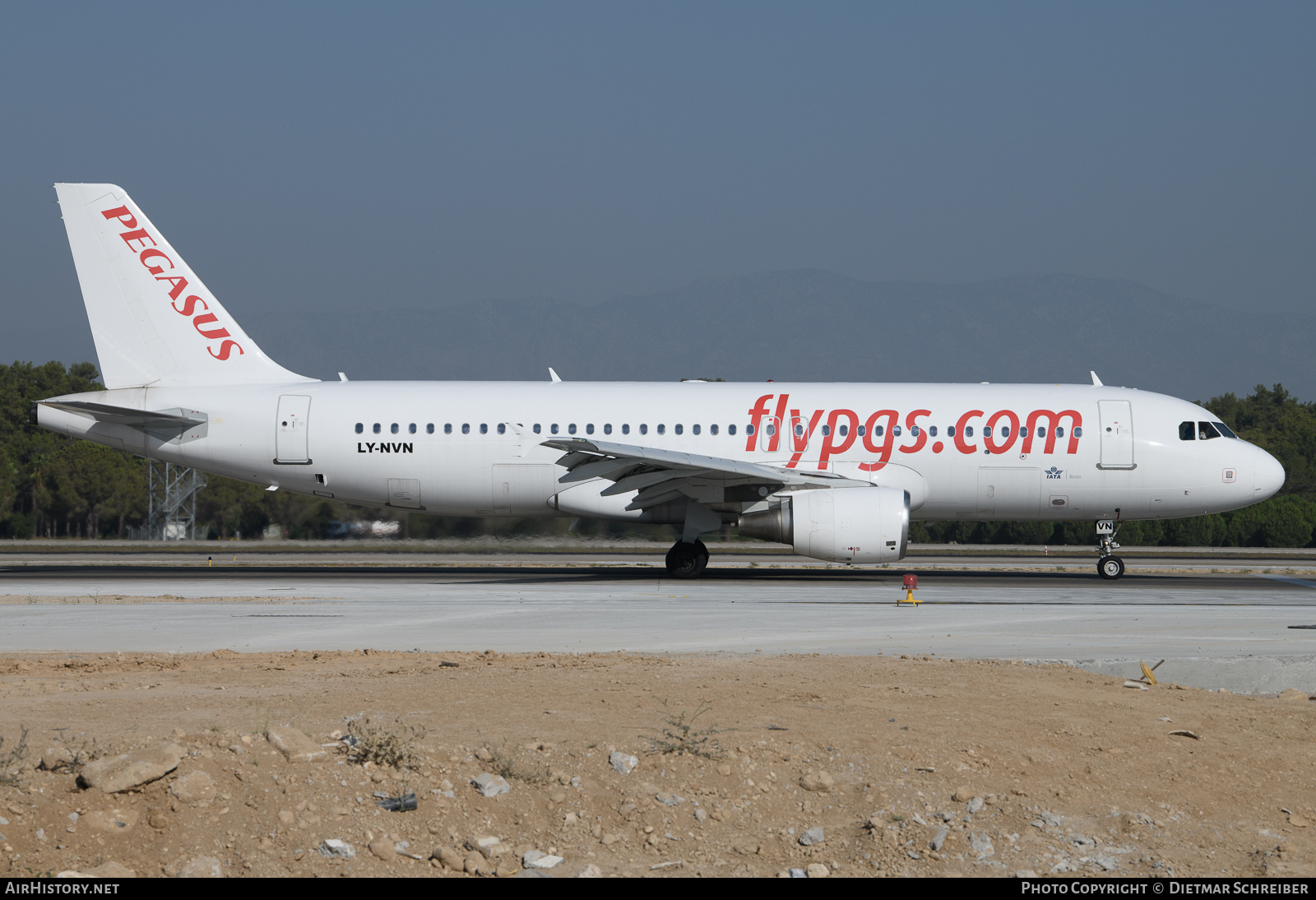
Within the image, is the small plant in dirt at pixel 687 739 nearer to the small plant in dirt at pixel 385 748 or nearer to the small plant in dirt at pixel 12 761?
the small plant in dirt at pixel 385 748

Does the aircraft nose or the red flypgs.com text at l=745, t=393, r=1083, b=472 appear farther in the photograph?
the aircraft nose

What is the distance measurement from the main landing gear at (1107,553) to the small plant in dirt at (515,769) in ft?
64.1

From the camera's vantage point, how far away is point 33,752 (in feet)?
20.4

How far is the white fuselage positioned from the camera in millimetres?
22297

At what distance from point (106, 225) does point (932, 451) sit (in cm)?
1774

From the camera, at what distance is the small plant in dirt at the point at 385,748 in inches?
242

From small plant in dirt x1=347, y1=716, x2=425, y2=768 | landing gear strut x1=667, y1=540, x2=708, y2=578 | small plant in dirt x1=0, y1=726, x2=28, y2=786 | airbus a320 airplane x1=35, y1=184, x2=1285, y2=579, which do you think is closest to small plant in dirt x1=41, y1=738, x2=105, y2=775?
small plant in dirt x1=0, y1=726, x2=28, y2=786

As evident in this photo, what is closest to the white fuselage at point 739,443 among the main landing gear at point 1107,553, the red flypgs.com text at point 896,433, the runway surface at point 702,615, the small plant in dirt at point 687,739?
the red flypgs.com text at point 896,433

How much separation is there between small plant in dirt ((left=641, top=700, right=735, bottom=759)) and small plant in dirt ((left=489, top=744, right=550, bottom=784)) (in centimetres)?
74

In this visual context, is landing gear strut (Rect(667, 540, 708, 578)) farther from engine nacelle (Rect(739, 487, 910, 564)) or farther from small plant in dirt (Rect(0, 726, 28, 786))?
small plant in dirt (Rect(0, 726, 28, 786))

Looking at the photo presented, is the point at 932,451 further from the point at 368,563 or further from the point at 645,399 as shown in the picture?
the point at 368,563

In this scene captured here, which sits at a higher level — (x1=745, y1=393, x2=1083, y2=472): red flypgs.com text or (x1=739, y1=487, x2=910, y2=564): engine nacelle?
(x1=745, y1=393, x2=1083, y2=472): red flypgs.com text

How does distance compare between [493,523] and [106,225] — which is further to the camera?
[493,523]
